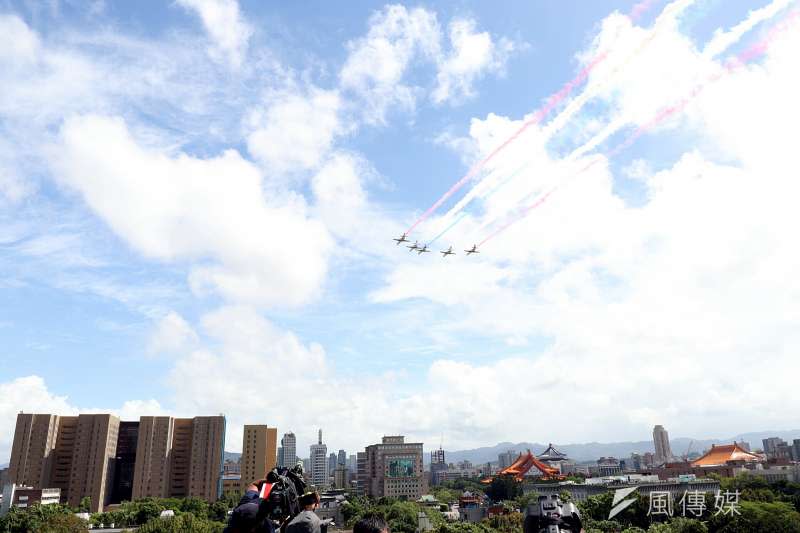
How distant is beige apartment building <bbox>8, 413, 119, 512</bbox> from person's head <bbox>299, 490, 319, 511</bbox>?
17078 cm

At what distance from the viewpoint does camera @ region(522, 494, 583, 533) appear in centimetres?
748

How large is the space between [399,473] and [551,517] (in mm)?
188311

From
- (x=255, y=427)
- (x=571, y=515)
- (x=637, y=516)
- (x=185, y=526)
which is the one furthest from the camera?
(x=255, y=427)

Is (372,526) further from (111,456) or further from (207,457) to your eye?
(111,456)

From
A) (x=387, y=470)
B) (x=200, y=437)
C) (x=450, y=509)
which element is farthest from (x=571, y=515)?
(x=387, y=470)

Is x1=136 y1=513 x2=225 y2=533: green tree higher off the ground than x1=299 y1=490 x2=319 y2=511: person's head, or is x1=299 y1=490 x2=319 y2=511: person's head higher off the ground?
x1=299 y1=490 x2=319 y2=511: person's head

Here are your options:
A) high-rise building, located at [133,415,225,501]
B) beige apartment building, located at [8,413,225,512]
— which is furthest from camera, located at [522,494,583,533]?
beige apartment building, located at [8,413,225,512]

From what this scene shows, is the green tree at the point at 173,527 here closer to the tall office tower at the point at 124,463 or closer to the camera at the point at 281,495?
the camera at the point at 281,495

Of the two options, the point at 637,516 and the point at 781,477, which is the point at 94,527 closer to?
the point at 637,516

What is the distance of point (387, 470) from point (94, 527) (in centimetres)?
9874

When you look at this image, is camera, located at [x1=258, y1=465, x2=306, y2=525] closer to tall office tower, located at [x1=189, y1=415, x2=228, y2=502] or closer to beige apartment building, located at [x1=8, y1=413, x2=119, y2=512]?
tall office tower, located at [x1=189, y1=415, x2=228, y2=502]

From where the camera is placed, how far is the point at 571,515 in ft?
25.0

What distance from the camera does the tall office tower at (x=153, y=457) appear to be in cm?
15425

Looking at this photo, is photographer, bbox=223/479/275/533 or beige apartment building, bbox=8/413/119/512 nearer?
photographer, bbox=223/479/275/533
